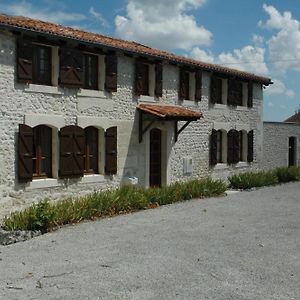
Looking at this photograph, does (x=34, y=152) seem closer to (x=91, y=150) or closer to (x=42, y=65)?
(x=91, y=150)

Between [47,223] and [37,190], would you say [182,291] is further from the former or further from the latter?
[37,190]

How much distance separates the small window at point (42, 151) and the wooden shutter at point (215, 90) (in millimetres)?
7950

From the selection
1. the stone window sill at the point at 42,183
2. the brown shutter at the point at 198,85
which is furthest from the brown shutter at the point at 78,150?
the brown shutter at the point at 198,85

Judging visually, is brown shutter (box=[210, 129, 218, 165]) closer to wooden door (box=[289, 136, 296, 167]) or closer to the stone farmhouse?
the stone farmhouse

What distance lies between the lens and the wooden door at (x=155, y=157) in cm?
1608

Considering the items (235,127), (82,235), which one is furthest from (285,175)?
(82,235)

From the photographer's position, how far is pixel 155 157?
53.4ft

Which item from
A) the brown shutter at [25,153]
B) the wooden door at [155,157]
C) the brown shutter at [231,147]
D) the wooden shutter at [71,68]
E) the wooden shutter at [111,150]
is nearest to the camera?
the brown shutter at [25,153]

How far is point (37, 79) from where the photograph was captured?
40.2 feet

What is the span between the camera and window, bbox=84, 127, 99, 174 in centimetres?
1361

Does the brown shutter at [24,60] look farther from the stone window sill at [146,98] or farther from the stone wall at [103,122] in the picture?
the stone window sill at [146,98]

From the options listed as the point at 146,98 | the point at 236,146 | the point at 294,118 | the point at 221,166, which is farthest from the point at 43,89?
the point at 294,118

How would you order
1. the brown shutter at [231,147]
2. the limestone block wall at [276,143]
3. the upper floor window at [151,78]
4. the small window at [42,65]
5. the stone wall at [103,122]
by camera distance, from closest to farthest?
the stone wall at [103,122], the small window at [42,65], the upper floor window at [151,78], the brown shutter at [231,147], the limestone block wall at [276,143]

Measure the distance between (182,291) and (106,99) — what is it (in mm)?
8858
